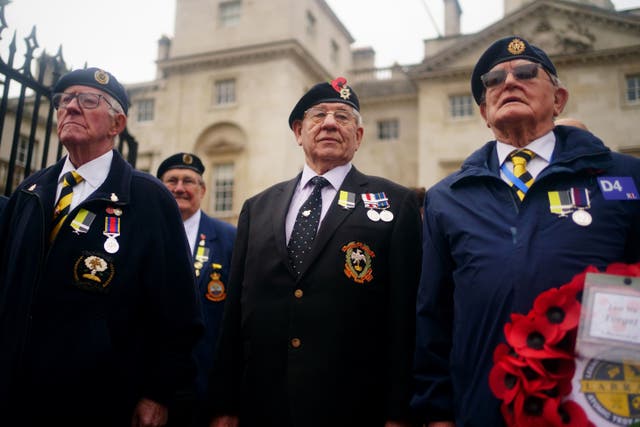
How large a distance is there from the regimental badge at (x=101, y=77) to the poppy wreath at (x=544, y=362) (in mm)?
2826

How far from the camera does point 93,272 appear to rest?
330 centimetres

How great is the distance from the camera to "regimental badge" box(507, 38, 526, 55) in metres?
3.16

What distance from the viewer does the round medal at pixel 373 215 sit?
3527 millimetres

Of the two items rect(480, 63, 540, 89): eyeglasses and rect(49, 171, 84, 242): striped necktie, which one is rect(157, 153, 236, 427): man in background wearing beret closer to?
rect(49, 171, 84, 242): striped necktie

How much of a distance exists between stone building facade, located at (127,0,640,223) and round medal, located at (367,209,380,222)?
22607 millimetres

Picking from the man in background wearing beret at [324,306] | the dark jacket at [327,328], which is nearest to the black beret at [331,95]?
the man in background wearing beret at [324,306]

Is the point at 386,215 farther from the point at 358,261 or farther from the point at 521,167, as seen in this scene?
the point at 521,167

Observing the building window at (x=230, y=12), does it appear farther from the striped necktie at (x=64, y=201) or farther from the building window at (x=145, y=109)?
the striped necktie at (x=64, y=201)

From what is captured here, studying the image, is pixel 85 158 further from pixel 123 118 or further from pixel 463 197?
pixel 463 197

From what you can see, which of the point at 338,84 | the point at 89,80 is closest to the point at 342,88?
the point at 338,84

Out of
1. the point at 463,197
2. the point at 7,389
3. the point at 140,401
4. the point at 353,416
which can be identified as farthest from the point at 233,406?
the point at 463,197

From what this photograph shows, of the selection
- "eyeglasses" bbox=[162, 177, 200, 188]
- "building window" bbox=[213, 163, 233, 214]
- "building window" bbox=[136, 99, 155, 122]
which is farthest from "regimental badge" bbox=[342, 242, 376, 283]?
"building window" bbox=[136, 99, 155, 122]

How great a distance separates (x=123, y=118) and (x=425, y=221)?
2.12m

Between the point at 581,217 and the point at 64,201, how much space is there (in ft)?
9.28
